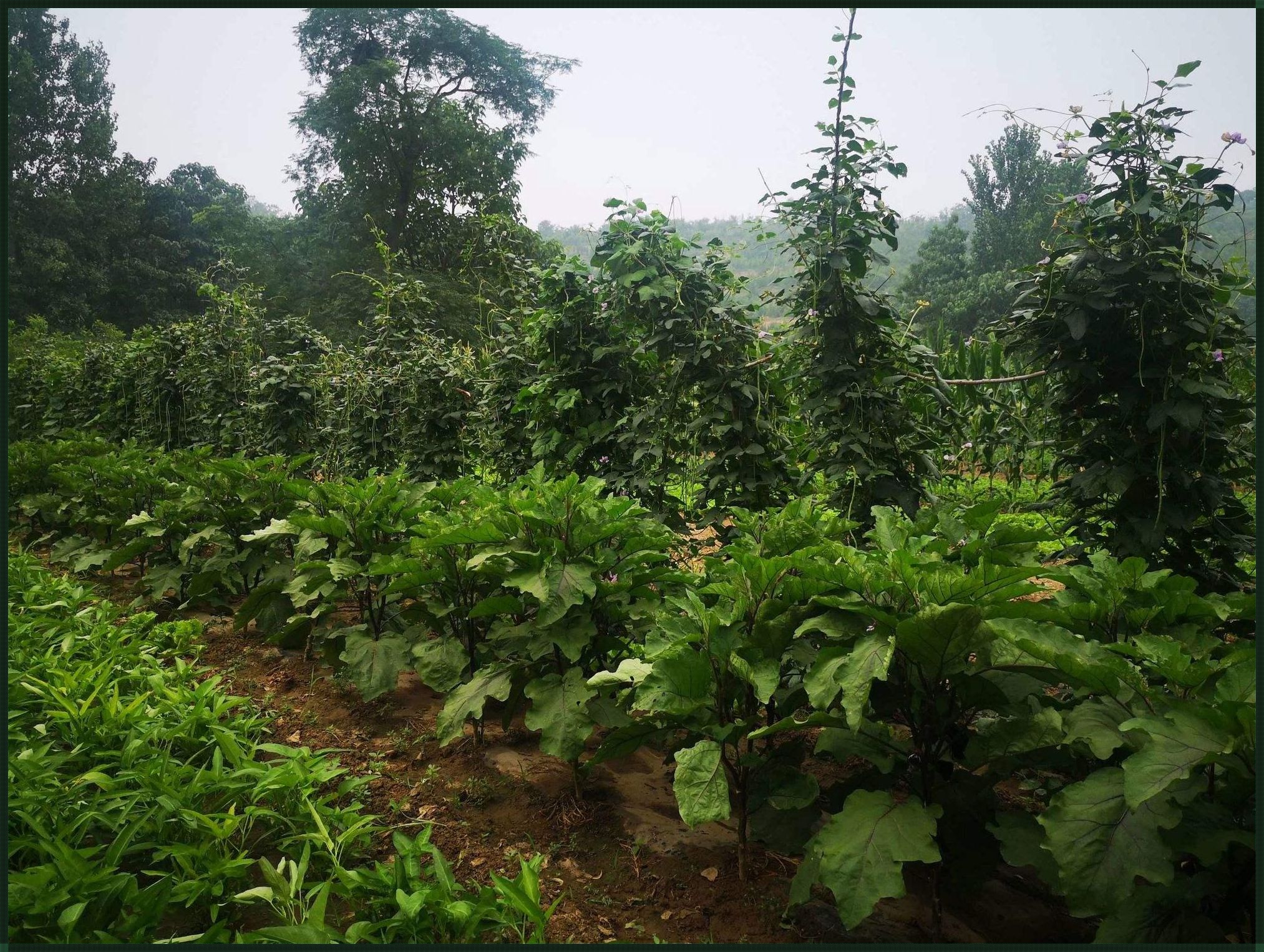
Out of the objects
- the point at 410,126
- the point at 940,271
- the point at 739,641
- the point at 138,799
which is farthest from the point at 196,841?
the point at 940,271

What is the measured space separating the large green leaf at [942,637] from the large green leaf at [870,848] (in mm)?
289

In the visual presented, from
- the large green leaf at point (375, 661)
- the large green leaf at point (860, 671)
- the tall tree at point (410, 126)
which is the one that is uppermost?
the tall tree at point (410, 126)

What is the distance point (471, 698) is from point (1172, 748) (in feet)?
5.77

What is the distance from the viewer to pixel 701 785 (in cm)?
161

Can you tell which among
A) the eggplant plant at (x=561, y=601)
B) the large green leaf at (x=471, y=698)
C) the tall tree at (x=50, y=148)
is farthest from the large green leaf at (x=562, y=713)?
the tall tree at (x=50, y=148)

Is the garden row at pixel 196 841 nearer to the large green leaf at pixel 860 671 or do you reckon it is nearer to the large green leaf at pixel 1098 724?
the large green leaf at pixel 860 671

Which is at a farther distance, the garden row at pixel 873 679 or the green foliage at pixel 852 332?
the green foliage at pixel 852 332

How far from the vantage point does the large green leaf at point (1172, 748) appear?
1.17 metres

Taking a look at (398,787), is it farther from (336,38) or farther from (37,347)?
(336,38)

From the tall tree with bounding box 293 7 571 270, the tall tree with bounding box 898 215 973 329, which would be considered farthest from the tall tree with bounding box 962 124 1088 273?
the tall tree with bounding box 293 7 571 270

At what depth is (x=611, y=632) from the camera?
8.15ft

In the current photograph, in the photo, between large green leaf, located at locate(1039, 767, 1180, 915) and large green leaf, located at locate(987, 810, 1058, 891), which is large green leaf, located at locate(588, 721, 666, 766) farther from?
large green leaf, located at locate(1039, 767, 1180, 915)

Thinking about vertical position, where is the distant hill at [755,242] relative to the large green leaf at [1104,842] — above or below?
above

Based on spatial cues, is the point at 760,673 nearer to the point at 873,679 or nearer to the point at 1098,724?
the point at 873,679
